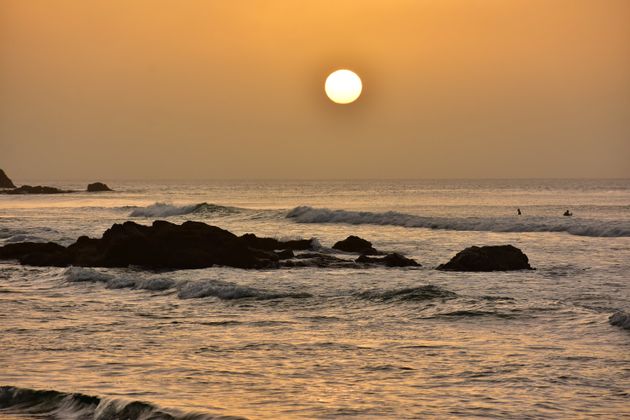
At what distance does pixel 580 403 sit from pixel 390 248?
34899 millimetres

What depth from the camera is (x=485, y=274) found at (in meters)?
31.4

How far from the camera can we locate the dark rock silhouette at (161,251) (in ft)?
116

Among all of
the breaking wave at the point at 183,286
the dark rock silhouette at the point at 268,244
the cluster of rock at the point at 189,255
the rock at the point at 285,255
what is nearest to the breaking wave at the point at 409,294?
the breaking wave at the point at 183,286

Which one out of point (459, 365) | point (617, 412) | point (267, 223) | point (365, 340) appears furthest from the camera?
point (267, 223)

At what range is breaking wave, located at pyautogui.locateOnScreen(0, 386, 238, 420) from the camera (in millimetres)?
12438

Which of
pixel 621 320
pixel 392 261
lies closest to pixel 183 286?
pixel 392 261

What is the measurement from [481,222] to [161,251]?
130ft

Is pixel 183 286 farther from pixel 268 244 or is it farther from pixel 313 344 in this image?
pixel 268 244

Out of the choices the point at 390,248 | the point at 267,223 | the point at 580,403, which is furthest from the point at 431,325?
the point at 267,223

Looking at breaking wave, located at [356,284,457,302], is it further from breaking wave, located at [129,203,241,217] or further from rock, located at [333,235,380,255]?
breaking wave, located at [129,203,241,217]

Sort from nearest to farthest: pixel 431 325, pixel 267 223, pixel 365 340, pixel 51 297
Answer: pixel 365 340 → pixel 431 325 → pixel 51 297 → pixel 267 223

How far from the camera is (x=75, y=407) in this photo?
13.0m

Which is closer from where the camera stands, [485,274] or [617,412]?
[617,412]

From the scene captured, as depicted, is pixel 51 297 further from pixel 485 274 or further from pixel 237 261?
pixel 485 274
